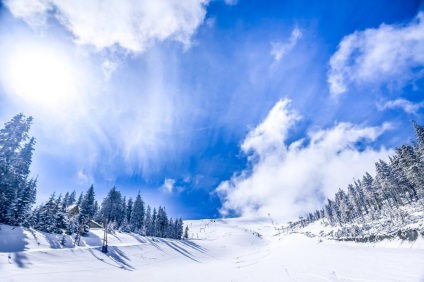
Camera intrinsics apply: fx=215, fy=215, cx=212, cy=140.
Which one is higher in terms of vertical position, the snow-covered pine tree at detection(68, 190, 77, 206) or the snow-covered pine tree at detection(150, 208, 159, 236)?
the snow-covered pine tree at detection(68, 190, 77, 206)

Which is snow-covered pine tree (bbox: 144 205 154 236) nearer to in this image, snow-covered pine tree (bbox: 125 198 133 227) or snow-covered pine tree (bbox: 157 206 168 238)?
snow-covered pine tree (bbox: 157 206 168 238)

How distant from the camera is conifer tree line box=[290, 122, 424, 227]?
4874 centimetres

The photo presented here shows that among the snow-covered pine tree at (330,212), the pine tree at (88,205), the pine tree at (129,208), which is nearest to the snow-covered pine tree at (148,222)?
the pine tree at (129,208)

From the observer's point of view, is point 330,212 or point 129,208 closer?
point 129,208

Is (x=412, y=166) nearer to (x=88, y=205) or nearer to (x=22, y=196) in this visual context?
(x=22, y=196)

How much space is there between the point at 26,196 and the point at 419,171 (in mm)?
80059

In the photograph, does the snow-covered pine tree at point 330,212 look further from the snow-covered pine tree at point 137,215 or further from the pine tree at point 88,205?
the pine tree at point 88,205

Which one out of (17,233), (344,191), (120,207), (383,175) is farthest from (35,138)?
(344,191)

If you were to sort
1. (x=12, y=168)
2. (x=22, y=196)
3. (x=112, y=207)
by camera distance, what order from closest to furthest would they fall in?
(x=12, y=168)
(x=22, y=196)
(x=112, y=207)

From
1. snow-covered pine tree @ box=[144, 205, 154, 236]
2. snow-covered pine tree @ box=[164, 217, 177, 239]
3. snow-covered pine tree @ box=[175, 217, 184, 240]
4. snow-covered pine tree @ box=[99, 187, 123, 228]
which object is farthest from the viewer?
snow-covered pine tree @ box=[175, 217, 184, 240]

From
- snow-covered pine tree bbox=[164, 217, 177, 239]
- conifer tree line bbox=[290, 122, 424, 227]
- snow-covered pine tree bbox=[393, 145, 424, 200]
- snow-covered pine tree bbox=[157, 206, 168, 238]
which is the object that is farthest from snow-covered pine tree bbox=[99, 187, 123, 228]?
snow-covered pine tree bbox=[393, 145, 424, 200]

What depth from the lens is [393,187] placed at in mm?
63375

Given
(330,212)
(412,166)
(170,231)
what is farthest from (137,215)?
(330,212)

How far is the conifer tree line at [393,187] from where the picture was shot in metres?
48.7
